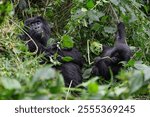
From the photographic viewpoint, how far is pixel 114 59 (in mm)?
4516

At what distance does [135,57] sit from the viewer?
4.57m

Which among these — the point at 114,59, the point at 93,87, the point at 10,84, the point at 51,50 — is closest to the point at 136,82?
the point at 93,87

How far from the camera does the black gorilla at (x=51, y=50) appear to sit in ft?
15.5

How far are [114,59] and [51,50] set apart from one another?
72 cm

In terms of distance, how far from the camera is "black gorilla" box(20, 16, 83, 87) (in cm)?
473

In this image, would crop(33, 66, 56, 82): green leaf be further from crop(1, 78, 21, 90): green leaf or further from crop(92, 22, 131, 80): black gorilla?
crop(92, 22, 131, 80): black gorilla

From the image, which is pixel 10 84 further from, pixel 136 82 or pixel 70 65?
pixel 70 65

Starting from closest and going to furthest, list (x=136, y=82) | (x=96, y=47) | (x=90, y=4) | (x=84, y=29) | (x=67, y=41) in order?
(x=136, y=82) → (x=67, y=41) → (x=90, y=4) → (x=96, y=47) → (x=84, y=29)

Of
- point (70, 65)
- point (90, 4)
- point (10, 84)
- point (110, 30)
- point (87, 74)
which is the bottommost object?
point (87, 74)

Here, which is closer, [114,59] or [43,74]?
[43,74]

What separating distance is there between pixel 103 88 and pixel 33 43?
2.96 m

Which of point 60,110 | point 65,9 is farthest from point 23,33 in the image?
point 60,110

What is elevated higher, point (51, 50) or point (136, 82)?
point (136, 82)

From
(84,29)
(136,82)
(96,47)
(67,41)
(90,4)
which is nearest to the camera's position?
(136,82)
